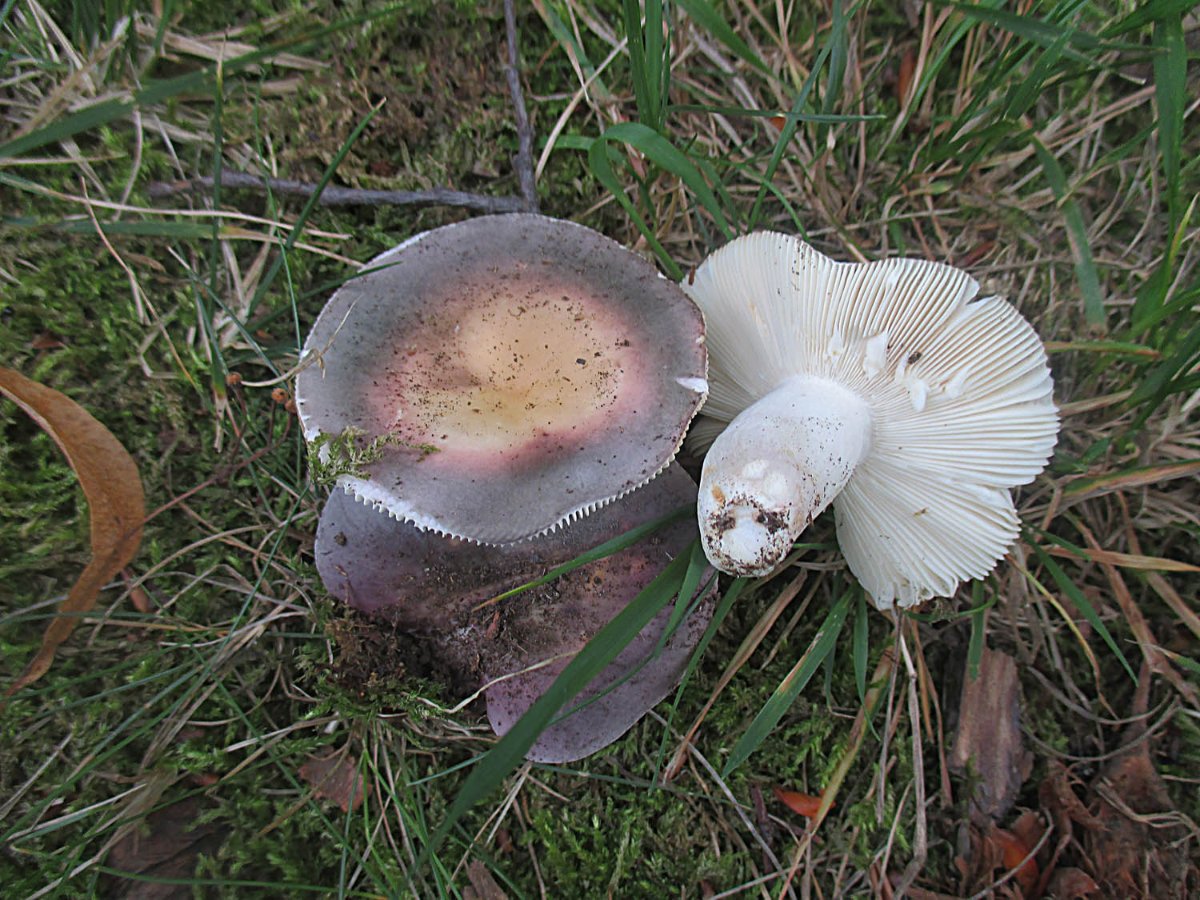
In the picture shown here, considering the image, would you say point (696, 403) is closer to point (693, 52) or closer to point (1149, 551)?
point (693, 52)

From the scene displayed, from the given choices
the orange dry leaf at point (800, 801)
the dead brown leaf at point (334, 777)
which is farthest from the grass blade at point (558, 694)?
the orange dry leaf at point (800, 801)

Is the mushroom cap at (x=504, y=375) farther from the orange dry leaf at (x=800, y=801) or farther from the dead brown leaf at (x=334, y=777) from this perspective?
the orange dry leaf at (x=800, y=801)

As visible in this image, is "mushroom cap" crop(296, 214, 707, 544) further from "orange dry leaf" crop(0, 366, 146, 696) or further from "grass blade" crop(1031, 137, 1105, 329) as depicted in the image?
"grass blade" crop(1031, 137, 1105, 329)

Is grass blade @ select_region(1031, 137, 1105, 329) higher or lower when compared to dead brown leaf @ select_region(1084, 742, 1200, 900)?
higher

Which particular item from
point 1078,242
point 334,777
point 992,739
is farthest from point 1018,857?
point 334,777

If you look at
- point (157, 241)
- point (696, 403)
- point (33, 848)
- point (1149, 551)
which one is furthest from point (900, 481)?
point (33, 848)

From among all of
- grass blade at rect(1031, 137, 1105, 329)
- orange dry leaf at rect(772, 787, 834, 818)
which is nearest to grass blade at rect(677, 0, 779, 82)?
grass blade at rect(1031, 137, 1105, 329)
